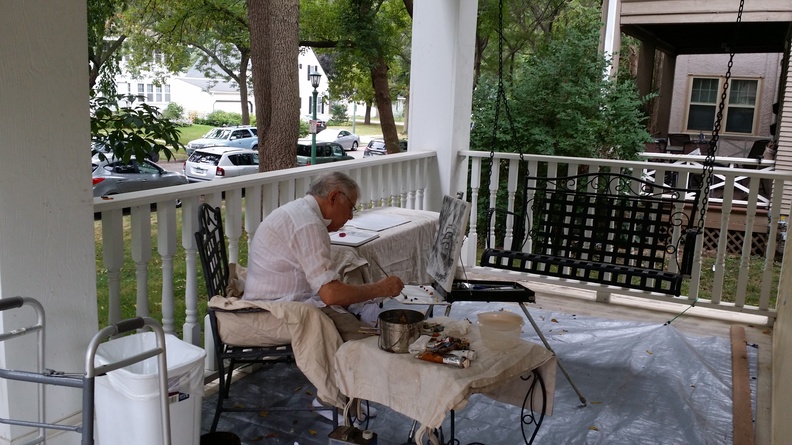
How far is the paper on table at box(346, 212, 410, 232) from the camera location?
406 centimetres

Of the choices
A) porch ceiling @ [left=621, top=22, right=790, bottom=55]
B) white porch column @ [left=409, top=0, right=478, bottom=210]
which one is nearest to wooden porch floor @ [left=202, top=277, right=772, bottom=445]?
white porch column @ [left=409, top=0, right=478, bottom=210]

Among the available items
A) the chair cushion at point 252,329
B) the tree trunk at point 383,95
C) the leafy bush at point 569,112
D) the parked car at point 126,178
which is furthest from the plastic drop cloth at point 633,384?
the parked car at point 126,178

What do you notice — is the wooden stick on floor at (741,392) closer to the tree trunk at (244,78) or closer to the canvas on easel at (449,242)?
the canvas on easel at (449,242)

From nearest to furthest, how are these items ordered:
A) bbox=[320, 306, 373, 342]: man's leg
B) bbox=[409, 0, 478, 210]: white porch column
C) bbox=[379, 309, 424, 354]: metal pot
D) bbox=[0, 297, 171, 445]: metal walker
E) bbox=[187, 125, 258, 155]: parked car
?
bbox=[0, 297, 171, 445]: metal walker, bbox=[379, 309, 424, 354]: metal pot, bbox=[320, 306, 373, 342]: man's leg, bbox=[409, 0, 478, 210]: white porch column, bbox=[187, 125, 258, 155]: parked car

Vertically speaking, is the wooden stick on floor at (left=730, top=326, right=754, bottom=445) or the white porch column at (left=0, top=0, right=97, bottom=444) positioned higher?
the white porch column at (left=0, top=0, right=97, bottom=444)

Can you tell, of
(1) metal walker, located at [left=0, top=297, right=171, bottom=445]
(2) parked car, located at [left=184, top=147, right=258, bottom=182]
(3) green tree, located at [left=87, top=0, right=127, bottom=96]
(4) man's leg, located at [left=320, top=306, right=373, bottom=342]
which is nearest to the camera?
(1) metal walker, located at [left=0, top=297, right=171, bottom=445]

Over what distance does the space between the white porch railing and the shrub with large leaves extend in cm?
78

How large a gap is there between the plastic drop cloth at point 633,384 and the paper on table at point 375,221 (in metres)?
0.96

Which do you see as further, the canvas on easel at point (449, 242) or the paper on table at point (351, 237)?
the paper on table at point (351, 237)

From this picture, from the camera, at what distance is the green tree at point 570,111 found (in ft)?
26.2

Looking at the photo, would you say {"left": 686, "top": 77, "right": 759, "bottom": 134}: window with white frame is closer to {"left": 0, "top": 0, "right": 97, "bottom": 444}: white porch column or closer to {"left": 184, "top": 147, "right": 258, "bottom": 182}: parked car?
{"left": 184, "top": 147, "right": 258, "bottom": 182}: parked car

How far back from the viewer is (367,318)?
10.3 feet

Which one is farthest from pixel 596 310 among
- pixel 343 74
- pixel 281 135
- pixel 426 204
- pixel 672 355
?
pixel 343 74

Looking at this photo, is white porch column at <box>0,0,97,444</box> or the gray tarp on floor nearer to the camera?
white porch column at <box>0,0,97,444</box>
